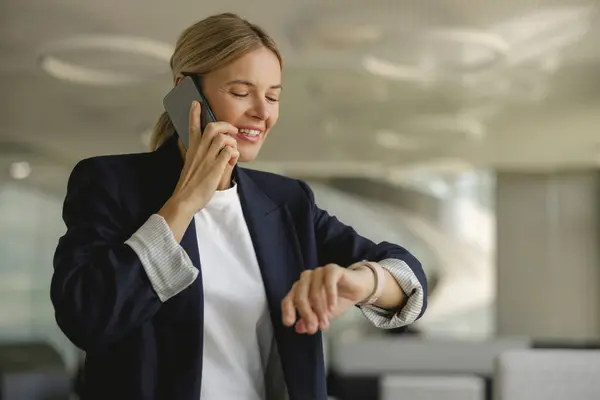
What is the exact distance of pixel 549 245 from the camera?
580cm

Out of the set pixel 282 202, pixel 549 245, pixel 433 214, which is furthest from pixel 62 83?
pixel 282 202

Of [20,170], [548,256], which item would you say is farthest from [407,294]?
[548,256]

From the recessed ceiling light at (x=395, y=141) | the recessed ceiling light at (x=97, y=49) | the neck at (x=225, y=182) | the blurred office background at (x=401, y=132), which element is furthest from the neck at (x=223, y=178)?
the recessed ceiling light at (x=395, y=141)

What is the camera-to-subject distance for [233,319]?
80 centimetres

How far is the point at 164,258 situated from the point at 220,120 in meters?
0.17

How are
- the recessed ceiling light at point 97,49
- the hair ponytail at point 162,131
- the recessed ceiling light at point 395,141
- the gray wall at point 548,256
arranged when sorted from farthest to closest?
the gray wall at point 548,256, the recessed ceiling light at point 395,141, the recessed ceiling light at point 97,49, the hair ponytail at point 162,131

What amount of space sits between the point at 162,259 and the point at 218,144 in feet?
0.38

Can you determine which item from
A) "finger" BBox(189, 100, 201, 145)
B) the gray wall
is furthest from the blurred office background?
"finger" BBox(189, 100, 201, 145)

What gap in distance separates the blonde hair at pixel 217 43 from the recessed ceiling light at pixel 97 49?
3773 mm

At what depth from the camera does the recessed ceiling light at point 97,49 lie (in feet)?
14.8

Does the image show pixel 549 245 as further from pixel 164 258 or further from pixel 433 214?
pixel 164 258

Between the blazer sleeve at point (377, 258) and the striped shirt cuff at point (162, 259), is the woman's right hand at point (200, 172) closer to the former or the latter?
the striped shirt cuff at point (162, 259)

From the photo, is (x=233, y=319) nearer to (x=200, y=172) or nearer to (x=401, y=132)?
(x=200, y=172)

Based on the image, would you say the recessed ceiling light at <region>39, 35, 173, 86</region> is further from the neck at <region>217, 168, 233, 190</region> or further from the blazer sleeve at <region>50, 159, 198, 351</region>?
the blazer sleeve at <region>50, 159, 198, 351</region>
